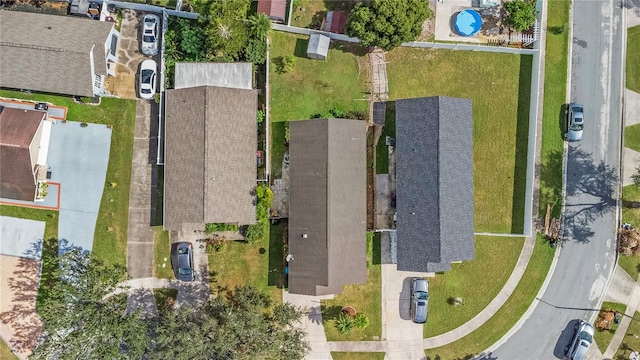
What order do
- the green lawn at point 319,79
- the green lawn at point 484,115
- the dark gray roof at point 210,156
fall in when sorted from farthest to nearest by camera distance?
the green lawn at point 484,115
the green lawn at point 319,79
the dark gray roof at point 210,156

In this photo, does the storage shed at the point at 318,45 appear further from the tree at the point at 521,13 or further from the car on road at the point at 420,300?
the car on road at the point at 420,300

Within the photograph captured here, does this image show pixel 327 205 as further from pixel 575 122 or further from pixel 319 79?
pixel 575 122

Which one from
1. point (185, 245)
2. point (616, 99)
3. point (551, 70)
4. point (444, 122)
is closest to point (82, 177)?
point (185, 245)

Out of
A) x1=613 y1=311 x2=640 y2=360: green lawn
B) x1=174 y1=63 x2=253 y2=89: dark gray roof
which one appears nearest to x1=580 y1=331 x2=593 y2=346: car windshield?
x1=613 y1=311 x2=640 y2=360: green lawn

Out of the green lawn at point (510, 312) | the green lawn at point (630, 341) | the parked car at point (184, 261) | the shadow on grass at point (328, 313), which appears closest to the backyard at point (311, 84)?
the parked car at point (184, 261)

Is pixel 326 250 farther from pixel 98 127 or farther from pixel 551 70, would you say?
pixel 551 70

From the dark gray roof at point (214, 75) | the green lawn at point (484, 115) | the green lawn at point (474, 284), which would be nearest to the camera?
the dark gray roof at point (214, 75)
